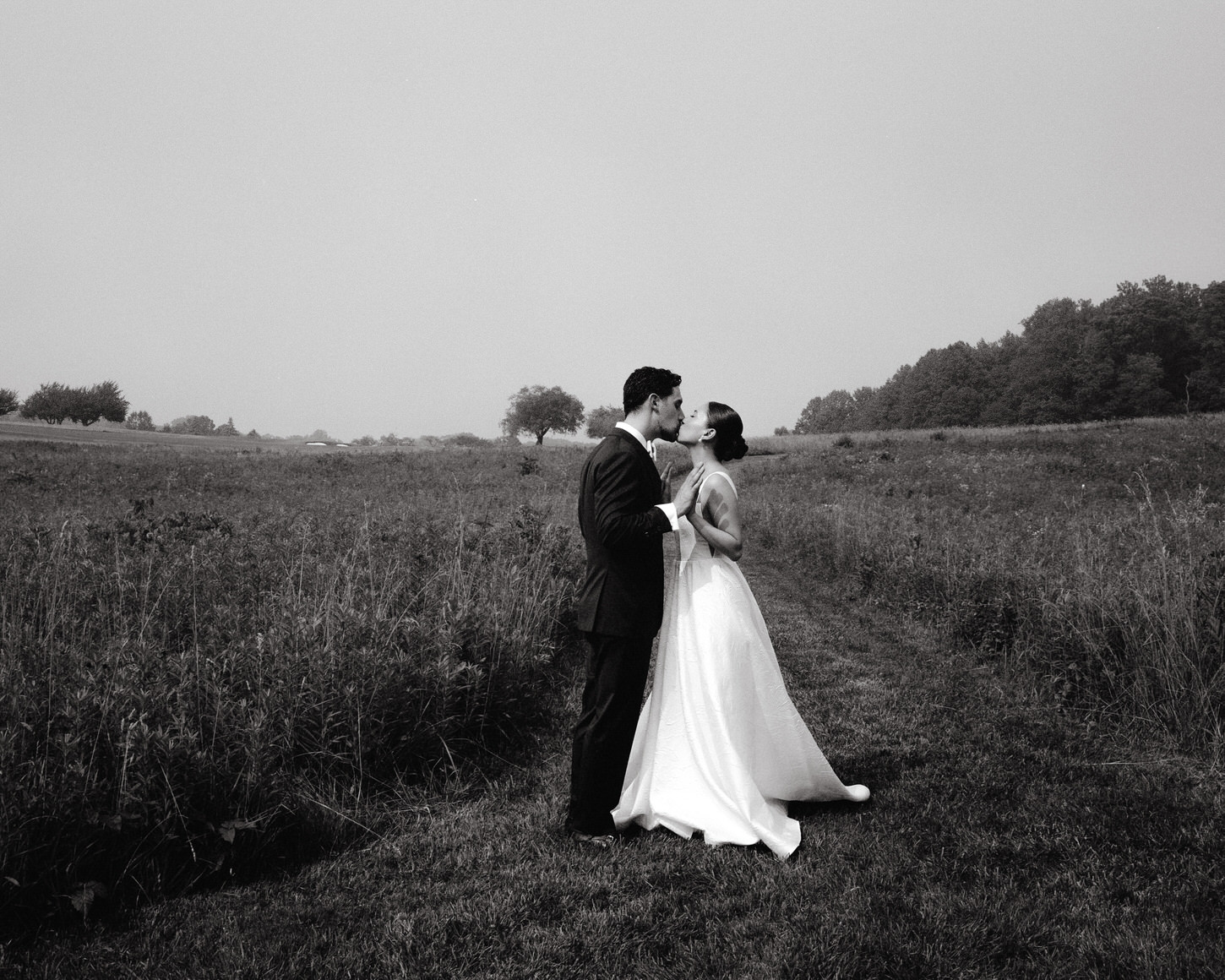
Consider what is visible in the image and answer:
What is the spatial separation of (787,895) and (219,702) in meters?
3.51

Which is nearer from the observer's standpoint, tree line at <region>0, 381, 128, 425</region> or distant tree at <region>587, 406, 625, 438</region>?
tree line at <region>0, 381, 128, 425</region>

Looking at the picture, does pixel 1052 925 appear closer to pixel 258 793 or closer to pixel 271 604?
pixel 258 793

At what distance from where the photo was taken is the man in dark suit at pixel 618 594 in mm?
4238

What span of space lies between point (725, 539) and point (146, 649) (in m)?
3.87

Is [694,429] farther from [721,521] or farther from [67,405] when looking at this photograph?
[67,405]

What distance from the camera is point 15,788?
11.1ft

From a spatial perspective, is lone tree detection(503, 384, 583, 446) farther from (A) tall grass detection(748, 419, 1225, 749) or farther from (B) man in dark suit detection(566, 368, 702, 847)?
(B) man in dark suit detection(566, 368, 702, 847)

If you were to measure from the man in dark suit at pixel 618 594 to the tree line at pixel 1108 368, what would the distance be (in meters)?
88.9

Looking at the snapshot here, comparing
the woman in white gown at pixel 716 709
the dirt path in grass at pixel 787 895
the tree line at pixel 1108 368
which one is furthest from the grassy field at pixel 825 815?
the tree line at pixel 1108 368

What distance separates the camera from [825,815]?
4723 millimetres

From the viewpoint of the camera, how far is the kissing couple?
4.29 meters

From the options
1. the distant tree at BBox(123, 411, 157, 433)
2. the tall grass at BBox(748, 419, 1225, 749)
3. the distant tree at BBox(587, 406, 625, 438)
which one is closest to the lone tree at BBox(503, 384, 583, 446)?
the distant tree at BBox(587, 406, 625, 438)

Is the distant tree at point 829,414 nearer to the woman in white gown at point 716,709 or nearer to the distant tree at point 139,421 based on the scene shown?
the distant tree at point 139,421

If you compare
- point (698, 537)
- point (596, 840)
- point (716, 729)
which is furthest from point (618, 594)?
point (596, 840)
